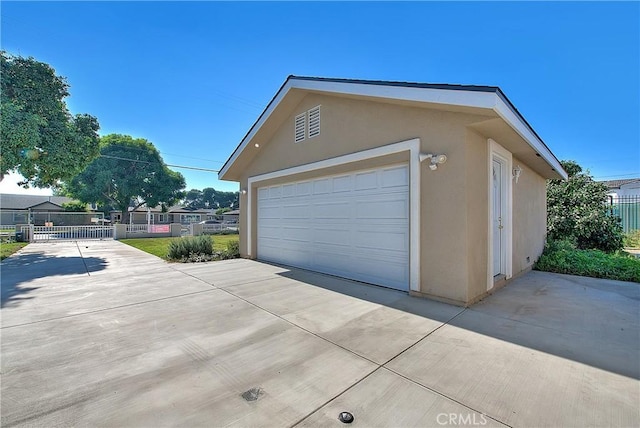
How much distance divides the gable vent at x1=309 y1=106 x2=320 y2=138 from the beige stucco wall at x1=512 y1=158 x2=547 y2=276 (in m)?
5.03

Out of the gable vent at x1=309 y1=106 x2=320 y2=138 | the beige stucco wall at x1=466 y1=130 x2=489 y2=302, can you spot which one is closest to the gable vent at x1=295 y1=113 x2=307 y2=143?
the gable vent at x1=309 y1=106 x2=320 y2=138

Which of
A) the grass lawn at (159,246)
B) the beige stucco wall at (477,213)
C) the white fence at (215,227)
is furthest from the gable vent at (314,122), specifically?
the white fence at (215,227)

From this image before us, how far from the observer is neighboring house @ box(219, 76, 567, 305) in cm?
464

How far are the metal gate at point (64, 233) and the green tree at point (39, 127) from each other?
5.87 m

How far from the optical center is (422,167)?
5.08 m

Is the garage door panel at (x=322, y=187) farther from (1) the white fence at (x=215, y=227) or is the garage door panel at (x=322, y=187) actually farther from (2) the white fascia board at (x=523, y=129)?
(1) the white fence at (x=215, y=227)

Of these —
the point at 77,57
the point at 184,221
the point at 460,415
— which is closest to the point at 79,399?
the point at 460,415

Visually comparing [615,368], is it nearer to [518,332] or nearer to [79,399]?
[518,332]

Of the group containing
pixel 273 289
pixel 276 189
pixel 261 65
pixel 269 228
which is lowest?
pixel 273 289

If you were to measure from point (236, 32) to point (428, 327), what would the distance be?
31.1 feet

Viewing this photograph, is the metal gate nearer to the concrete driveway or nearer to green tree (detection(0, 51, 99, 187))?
green tree (detection(0, 51, 99, 187))

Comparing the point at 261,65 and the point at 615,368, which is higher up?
the point at 261,65

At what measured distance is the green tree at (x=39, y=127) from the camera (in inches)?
417
